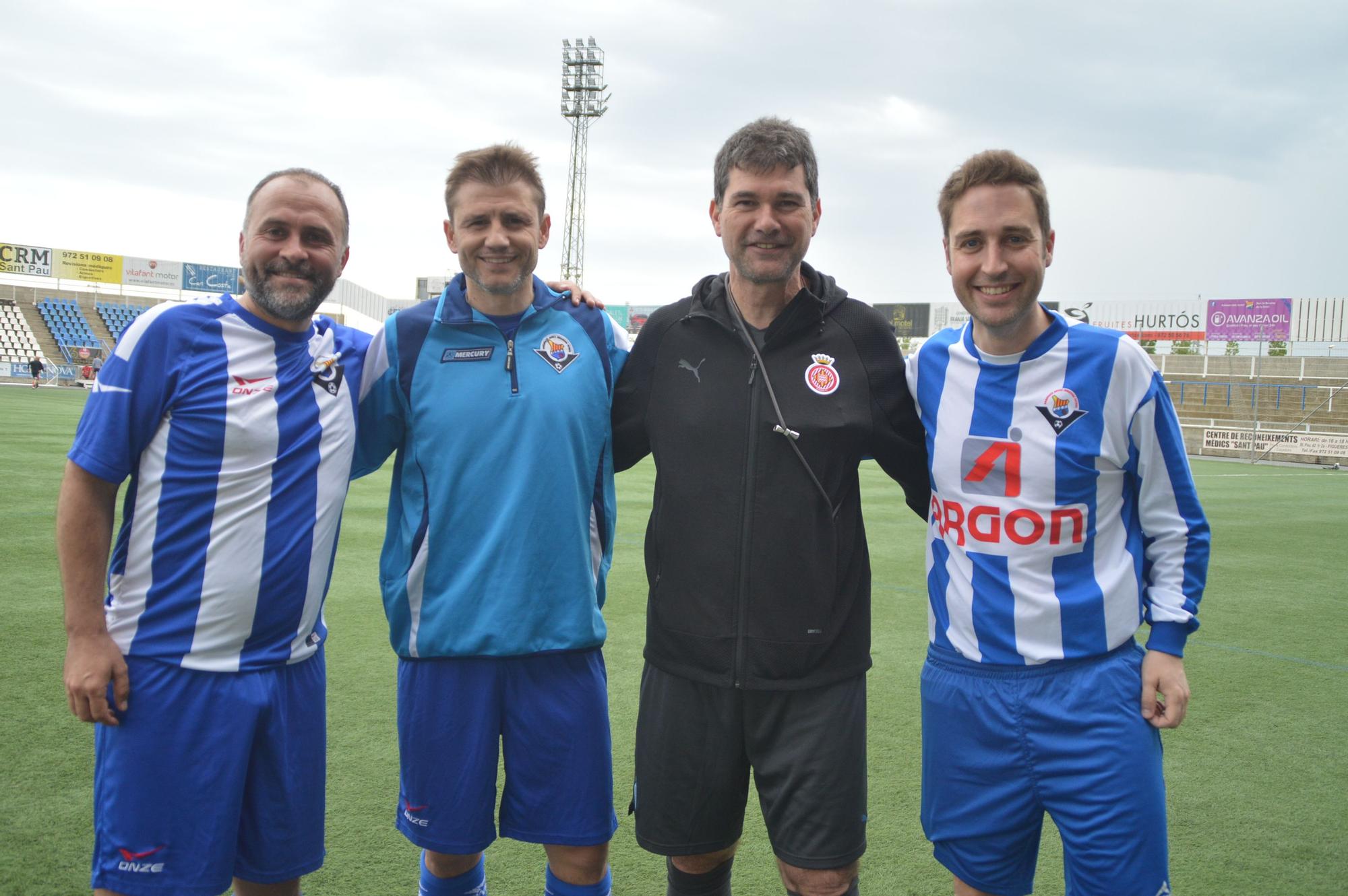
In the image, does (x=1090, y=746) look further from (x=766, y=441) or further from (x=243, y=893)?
(x=243, y=893)

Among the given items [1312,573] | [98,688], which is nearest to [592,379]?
[98,688]

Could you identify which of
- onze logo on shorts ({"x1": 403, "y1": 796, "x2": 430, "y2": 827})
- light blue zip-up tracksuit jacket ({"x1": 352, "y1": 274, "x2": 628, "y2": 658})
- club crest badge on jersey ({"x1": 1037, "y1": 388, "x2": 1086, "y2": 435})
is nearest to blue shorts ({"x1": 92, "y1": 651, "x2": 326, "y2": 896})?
onze logo on shorts ({"x1": 403, "y1": 796, "x2": 430, "y2": 827})

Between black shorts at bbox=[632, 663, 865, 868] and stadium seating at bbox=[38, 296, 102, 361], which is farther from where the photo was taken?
stadium seating at bbox=[38, 296, 102, 361]

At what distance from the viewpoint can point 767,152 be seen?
→ 2.42 m

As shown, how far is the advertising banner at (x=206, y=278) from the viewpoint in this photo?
54.7m

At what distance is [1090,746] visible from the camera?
83.7 inches

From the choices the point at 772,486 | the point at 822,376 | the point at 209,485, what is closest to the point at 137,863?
the point at 209,485

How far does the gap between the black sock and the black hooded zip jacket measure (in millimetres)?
548

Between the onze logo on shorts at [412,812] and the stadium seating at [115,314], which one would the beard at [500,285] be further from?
the stadium seating at [115,314]

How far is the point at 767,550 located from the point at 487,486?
77 centimetres

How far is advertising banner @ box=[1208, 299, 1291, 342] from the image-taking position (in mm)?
39938

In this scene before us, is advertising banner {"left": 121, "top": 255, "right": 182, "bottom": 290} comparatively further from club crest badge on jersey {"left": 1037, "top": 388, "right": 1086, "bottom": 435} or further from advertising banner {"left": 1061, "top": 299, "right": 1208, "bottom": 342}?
club crest badge on jersey {"left": 1037, "top": 388, "right": 1086, "bottom": 435}

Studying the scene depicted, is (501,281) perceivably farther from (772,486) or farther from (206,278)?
(206,278)

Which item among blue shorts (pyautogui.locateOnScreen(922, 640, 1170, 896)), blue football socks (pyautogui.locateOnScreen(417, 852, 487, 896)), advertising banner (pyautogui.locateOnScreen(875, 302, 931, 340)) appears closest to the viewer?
Result: blue shorts (pyautogui.locateOnScreen(922, 640, 1170, 896))
